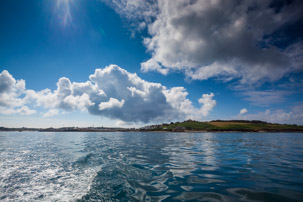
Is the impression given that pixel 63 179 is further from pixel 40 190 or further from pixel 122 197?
pixel 122 197

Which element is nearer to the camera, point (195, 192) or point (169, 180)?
point (195, 192)

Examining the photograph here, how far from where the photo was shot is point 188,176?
11406 millimetres

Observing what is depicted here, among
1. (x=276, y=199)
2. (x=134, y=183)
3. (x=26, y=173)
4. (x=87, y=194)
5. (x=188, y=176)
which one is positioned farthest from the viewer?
(x=26, y=173)

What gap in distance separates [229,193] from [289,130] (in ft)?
887

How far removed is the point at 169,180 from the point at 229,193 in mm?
3991

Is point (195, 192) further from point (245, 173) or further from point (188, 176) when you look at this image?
point (245, 173)

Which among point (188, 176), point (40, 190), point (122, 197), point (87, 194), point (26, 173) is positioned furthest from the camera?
point (26, 173)

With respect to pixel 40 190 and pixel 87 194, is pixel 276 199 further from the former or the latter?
pixel 40 190

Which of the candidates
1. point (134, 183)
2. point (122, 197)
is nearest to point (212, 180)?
point (134, 183)

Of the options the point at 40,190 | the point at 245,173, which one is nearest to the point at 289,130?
the point at 245,173

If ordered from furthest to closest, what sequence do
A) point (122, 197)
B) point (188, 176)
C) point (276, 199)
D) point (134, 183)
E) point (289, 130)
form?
point (289, 130) < point (188, 176) < point (134, 183) < point (122, 197) < point (276, 199)

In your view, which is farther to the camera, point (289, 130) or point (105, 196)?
point (289, 130)

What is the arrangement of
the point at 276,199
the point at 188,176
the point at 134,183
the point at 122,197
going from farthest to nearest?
the point at 188,176
the point at 134,183
the point at 122,197
the point at 276,199

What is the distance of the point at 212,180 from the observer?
10.4 meters
